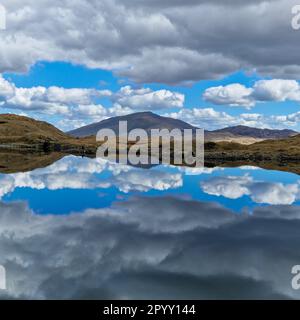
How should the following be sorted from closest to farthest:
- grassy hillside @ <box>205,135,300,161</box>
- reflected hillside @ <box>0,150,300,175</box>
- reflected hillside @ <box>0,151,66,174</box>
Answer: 1. reflected hillside @ <box>0,151,66,174</box>
2. reflected hillside @ <box>0,150,300,175</box>
3. grassy hillside @ <box>205,135,300,161</box>

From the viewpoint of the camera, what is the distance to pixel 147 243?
1341 inches

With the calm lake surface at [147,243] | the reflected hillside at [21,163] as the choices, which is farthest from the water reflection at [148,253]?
the reflected hillside at [21,163]

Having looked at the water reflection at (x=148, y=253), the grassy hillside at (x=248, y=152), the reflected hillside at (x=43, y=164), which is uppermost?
the grassy hillside at (x=248, y=152)

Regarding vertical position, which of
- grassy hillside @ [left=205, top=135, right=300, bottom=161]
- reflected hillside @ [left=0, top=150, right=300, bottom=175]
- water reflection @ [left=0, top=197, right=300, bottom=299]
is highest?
grassy hillside @ [left=205, top=135, right=300, bottom=161]

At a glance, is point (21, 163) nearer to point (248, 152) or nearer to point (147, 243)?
point (147, 243)

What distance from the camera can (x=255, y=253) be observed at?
3195 cm

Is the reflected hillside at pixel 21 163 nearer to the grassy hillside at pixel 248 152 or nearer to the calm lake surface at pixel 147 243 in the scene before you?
the calm lake surface at pixel 147 243

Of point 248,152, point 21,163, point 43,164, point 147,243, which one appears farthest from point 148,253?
point 248,152

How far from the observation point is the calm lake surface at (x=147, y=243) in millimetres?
24078

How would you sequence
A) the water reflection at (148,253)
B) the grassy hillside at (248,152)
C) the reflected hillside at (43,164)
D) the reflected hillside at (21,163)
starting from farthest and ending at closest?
the grassy hillside at (248,152) → the reflected hillside at (43,164) → the reflected hillside at (21,163) → the water reflection at (148,253)

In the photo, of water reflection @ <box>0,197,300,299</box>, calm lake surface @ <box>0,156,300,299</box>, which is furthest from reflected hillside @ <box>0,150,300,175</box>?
water reflection @ <box>0,197,300,299</box>

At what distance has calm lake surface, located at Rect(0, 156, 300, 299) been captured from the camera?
79.0ft

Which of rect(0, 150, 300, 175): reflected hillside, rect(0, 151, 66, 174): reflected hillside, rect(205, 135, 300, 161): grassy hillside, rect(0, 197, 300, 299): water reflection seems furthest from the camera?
rect(205, 135, 300, 161): grassy hillside

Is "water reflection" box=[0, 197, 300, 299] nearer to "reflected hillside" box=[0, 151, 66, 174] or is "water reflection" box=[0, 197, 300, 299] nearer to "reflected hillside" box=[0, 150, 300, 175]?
"reflected hillside" box=[0, 151, 66, 174]
